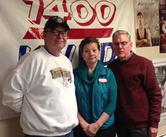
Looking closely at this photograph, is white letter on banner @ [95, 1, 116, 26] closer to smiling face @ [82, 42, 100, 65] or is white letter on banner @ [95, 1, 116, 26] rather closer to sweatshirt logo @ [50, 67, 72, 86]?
smiling face @ [82, 42, 100, 65]

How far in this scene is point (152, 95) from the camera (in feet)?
8.42

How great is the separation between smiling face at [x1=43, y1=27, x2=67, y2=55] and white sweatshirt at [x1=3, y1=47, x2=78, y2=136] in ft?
0.23

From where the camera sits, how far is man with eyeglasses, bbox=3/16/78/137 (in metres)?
2.02

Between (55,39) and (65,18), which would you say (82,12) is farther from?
(55,39)

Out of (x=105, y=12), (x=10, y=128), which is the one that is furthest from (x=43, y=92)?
(x=105, y=12)

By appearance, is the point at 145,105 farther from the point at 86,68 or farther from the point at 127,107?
the point at 86,68

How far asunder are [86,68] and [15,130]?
0.73 metres

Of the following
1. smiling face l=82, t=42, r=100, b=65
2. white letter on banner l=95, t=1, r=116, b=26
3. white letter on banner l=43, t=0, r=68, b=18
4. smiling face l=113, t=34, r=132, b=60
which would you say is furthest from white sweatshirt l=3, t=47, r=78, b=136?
white letter on banner l=95, t=1, r=116, b=26

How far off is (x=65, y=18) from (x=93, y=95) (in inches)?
28.3

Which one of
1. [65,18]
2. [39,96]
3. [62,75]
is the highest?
[65,18]

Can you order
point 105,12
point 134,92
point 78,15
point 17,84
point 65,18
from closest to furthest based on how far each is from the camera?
point 17,84 → point 134,92 → point 65,18 → point 78,15 → point 105,12

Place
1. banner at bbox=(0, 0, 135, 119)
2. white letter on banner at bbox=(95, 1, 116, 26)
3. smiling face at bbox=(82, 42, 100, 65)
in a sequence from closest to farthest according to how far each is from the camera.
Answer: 1. banner at bbox=(0, 0, 135, 119)
2. smiling face at bbox=(82, 42, 100, 65)
3. white letter on banner at bbox=(95, 1, 116, 26)

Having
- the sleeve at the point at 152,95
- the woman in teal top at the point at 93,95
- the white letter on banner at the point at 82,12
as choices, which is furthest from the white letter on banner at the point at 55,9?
the sleeve at the point at 152,95

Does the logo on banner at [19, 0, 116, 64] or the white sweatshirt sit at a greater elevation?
the logo on banner at [19, 0, 116, 64]
